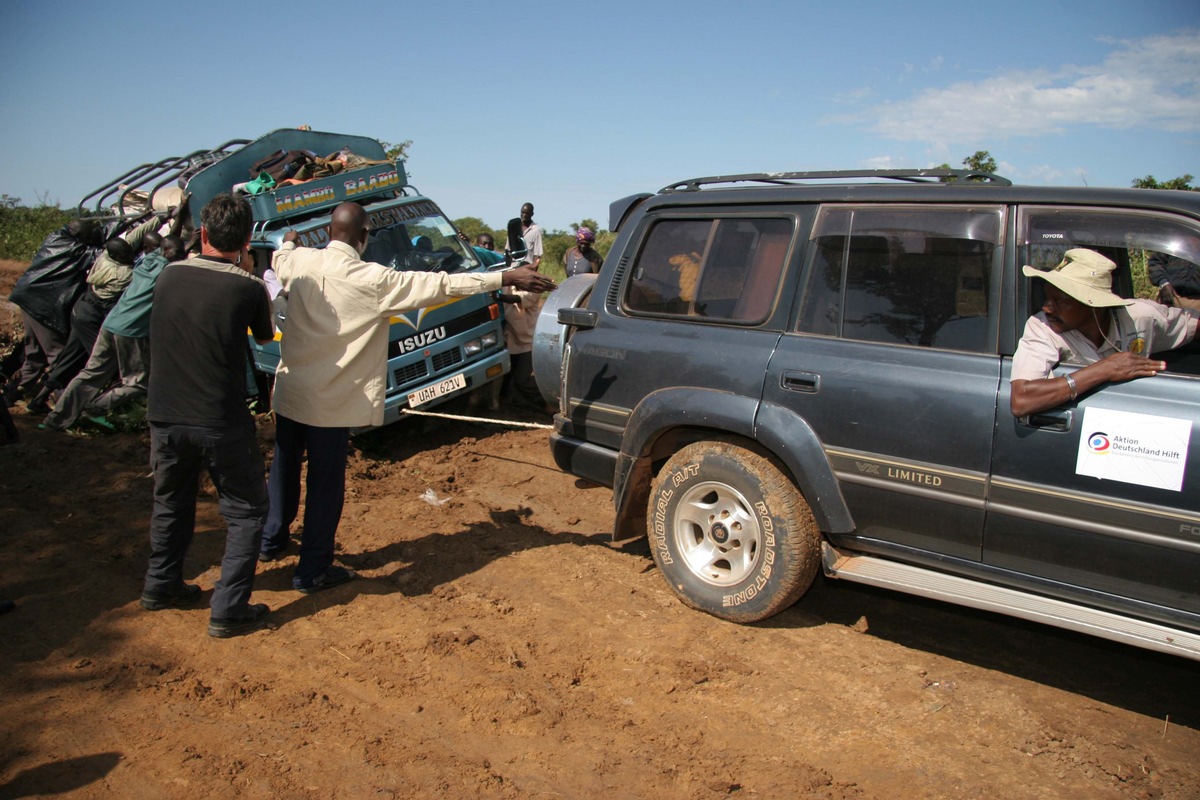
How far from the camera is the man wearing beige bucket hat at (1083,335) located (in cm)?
320

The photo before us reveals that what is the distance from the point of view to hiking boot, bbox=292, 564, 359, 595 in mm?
4691

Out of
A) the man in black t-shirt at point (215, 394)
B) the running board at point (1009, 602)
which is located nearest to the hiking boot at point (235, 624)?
the man in black t-shirt at point (215, 394)

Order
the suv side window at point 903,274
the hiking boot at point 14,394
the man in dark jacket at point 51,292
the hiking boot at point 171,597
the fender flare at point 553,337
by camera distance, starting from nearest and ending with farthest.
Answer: the suv side window at point 903,274 < the hiking boot at point 171,597 < the fender flare at point 553,337 < the man in dark jacket at point 51,292 < the hiking boot at point 14,394

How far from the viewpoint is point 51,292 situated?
885 centimetres

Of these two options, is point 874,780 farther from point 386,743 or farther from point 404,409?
point 404,409

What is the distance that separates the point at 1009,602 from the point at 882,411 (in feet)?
2.99

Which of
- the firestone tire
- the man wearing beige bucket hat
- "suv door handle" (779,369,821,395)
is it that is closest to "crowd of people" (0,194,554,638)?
the firestone tire

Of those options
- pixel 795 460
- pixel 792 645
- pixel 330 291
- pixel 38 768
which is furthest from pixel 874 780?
pixel 330 291

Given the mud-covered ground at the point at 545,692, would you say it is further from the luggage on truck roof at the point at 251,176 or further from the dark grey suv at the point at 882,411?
the luggage on truck roof at the point at 251,176

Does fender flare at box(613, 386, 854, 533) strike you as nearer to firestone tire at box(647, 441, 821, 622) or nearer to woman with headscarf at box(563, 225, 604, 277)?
firestone tire at box(647, 441, 821, 622)

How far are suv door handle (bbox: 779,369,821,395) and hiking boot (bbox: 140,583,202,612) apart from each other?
3283 millimetres

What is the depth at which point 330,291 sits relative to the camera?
4480mm

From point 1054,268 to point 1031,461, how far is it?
2.69 ft

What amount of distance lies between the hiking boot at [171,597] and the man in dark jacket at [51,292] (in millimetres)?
A: 5846
